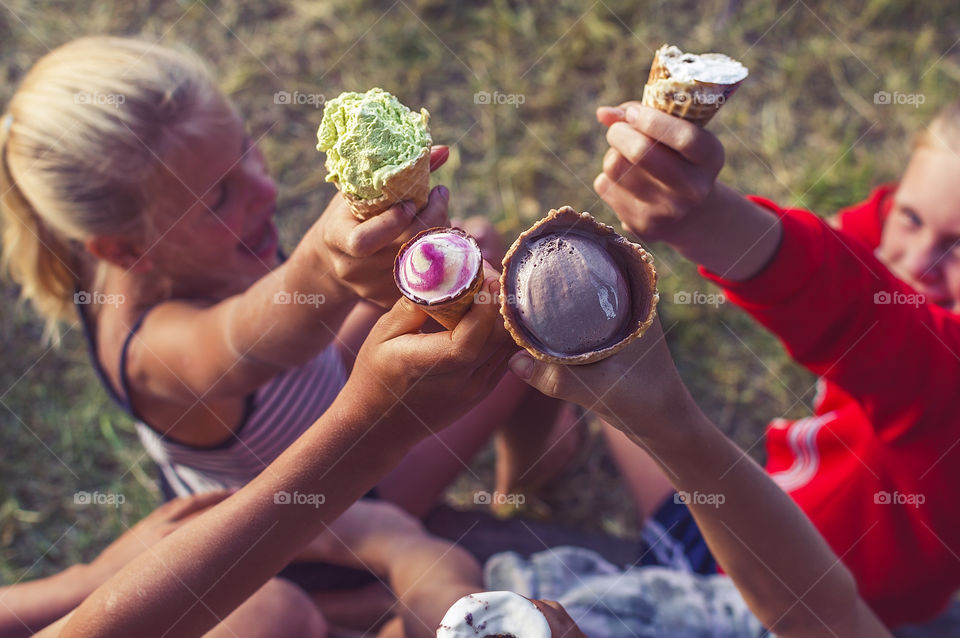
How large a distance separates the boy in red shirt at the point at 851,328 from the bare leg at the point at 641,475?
1.37 feet

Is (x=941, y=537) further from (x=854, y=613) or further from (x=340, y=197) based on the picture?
(x=340, y=197)

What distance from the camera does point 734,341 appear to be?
330 centimetres

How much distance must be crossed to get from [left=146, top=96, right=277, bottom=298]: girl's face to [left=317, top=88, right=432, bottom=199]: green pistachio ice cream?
731mm

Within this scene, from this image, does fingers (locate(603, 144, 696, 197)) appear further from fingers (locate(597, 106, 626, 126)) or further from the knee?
the knee

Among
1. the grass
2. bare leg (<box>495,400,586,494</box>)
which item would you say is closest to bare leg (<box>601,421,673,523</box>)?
bare leg (<box>495,400,586,494</box>)

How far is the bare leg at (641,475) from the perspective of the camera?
242 centimetres

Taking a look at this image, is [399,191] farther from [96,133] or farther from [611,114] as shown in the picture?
[96,133]

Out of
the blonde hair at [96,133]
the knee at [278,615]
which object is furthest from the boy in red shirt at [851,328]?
the knee at [278,615]

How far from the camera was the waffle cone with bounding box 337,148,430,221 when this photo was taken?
140cm

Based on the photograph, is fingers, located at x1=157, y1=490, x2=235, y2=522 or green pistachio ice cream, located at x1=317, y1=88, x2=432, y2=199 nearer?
green pistachio ice cream, located at x1=317, y1=88, x2=432, y2=199

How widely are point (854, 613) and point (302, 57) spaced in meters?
3.63

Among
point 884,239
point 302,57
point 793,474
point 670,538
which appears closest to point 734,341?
point 884,239

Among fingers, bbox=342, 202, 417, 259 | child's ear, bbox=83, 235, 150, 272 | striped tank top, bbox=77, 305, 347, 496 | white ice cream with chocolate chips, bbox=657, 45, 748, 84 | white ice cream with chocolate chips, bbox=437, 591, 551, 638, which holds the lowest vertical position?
striped tank top, bbox=77, 305, 347, 496

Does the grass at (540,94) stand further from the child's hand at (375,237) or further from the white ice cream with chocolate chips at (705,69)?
the child's hand at (375,237)
